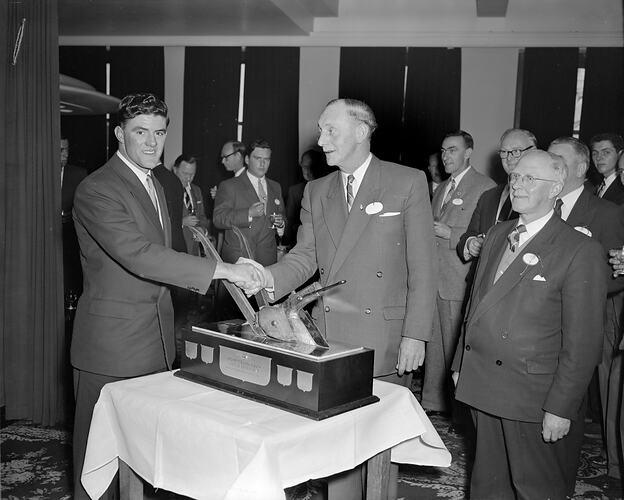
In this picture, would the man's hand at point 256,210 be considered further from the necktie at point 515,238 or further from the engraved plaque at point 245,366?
the engraved plaque at point 245,366

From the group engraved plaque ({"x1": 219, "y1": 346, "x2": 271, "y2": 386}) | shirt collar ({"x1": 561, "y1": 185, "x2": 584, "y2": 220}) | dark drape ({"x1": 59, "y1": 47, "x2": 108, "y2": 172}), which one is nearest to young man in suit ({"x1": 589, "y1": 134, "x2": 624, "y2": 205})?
shirt collar ({"x1": 561, "y1": 185, "x2": 584, "y2": 220})

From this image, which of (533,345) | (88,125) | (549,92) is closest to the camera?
(533,345)

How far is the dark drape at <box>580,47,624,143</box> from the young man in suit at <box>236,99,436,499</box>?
704 centimetres

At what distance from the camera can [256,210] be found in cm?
578

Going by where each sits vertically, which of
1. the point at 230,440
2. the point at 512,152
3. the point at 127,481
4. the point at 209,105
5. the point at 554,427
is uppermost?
the point at 209,105

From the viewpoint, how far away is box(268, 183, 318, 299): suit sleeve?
276 centimetres

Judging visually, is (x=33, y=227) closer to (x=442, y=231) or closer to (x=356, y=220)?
(x=356, y=220)

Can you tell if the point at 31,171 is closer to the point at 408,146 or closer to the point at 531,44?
the point at 408,146

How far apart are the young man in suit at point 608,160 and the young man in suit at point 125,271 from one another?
138 inches

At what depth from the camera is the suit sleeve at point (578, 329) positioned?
8.02 ft

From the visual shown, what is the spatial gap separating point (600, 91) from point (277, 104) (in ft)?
14.6

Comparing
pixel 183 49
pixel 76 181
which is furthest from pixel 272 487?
pixel 183 49

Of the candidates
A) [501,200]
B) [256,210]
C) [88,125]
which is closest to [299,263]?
[501,200]

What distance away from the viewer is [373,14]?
9195 millimetres
